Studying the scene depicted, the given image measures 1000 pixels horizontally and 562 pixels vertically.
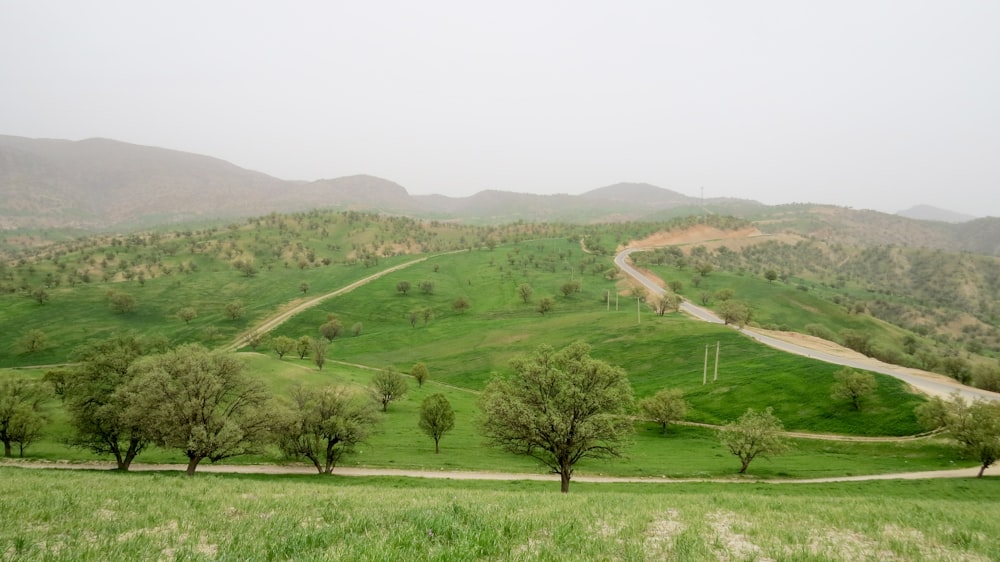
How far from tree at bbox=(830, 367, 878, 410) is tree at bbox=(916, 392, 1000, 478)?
9.54 metres

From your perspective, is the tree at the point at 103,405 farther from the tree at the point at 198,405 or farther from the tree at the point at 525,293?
the tree at the point at 525,293

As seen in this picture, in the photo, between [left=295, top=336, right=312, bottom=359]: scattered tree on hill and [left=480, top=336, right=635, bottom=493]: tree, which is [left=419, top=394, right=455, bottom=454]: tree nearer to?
[left=480, top=336, right=635, bottom=493]: tree

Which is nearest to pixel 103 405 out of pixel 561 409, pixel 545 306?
pixel 561 409

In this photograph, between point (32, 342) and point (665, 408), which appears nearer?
point (665, 408)

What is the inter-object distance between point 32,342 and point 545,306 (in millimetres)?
132691

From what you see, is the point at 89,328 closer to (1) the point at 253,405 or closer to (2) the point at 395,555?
(1) the point at 253,405

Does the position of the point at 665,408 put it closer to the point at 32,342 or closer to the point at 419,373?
the point at 419,373

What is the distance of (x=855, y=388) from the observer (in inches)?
2269

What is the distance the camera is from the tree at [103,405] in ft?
129

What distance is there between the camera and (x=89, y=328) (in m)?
119

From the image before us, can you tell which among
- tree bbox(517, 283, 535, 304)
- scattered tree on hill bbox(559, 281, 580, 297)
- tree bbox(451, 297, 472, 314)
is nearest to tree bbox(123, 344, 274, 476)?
tree bbox(451, 297, 472, 314)

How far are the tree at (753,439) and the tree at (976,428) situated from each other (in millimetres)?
15833

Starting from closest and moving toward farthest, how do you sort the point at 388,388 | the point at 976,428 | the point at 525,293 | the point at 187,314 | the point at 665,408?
the point at 976,428 → the point at 665,408 → the point at 388,388 → the point at 187,314 → the point at 525,293

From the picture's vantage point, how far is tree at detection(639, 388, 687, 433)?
62188 mm
